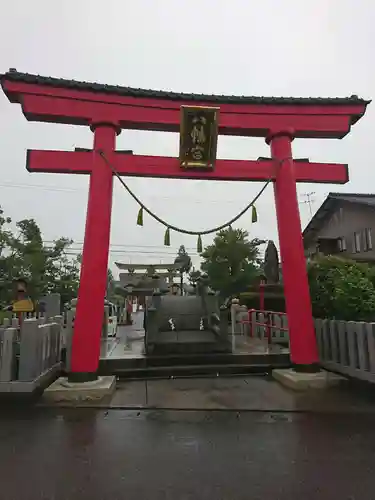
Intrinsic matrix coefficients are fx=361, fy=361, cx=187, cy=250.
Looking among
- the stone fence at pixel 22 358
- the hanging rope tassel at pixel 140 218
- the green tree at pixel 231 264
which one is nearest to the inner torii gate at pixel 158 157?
the stone fence at pixel 22 358

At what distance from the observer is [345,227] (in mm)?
23281

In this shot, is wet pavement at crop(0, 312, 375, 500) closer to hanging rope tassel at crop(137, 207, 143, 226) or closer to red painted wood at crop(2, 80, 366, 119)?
hanging rope tassel at crop(137, 207, 143, 226)

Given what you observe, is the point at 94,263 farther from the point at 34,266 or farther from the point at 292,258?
the point at 34,266

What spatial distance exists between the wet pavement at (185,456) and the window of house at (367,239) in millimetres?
17817

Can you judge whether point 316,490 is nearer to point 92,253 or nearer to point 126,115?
point 92,253

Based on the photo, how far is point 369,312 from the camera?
7.66 meters

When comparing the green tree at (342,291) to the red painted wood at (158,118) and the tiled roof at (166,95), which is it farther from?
the tiled roof at (166,95)

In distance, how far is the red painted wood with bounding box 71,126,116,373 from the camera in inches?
255

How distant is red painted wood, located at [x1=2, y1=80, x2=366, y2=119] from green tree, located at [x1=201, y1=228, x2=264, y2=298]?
72.2 feet

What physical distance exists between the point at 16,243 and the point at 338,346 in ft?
64.5

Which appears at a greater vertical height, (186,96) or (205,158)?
(186,96)

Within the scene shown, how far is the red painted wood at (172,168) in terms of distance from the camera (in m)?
6.95

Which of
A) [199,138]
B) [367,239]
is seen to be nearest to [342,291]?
[199,138]

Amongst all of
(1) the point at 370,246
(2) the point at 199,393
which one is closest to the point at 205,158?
(2) the point at 199,393
